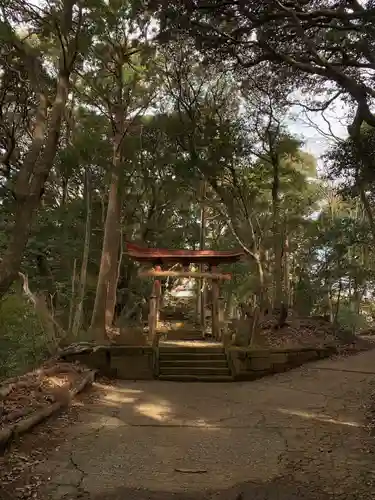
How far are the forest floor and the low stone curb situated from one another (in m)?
0.12

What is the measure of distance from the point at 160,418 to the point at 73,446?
1.79 m

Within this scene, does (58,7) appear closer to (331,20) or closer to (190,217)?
(331,20)

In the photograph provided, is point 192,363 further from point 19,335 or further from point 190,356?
point 19,335

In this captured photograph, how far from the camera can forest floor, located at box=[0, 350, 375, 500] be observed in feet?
13.9

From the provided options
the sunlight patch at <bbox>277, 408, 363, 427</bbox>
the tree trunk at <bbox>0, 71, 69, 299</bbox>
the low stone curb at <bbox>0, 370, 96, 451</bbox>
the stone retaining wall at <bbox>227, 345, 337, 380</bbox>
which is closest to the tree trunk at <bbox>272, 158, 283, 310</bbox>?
the stone retaining wall at <bbox>227, 345, 337, 380</bbox>

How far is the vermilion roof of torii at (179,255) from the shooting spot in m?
13.4


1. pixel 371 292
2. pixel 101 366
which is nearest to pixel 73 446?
pixel 101 366

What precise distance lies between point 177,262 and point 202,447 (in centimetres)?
864

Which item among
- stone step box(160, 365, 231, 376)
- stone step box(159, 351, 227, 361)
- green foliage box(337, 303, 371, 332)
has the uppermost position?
green foliage box(337, 303, 371, 332)

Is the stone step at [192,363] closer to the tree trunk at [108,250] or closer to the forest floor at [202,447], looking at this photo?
the forest floor at [202,447]

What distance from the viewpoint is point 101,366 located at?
10242 mm

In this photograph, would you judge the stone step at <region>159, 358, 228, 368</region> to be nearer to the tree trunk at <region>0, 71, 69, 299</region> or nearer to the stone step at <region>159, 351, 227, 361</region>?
the stone step at <region>159, 351, 227, 361</region>

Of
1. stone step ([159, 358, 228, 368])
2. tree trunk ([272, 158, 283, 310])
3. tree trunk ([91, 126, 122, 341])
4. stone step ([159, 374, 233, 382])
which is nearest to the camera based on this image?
stone step ([159, 374, 233, 382])

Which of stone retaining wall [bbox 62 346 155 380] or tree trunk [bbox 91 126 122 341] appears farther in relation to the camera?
tree trunk [bbox 91 126 122 341]
